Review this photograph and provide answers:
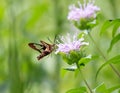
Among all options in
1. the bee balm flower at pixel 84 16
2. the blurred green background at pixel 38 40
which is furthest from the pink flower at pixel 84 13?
the blurred green background at pixel 38 40

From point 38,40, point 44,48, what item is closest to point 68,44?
point 44,48

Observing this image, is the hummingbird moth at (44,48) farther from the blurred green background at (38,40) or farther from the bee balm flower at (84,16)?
the blurred green background at (38,40)

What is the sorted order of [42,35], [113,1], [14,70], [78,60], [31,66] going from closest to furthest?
[78,60]
[14,70]
[113,1]
[31,66]
[42,35]

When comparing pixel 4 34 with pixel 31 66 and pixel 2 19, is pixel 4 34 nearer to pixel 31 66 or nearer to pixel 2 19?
pixel 2 19

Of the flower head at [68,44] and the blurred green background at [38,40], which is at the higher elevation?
the flower head at [68,44]

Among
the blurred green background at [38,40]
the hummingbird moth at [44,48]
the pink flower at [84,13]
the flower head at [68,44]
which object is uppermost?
the pink flower at [84,13]

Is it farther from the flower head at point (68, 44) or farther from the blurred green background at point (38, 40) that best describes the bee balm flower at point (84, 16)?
the blurred green background at point (38, 40)

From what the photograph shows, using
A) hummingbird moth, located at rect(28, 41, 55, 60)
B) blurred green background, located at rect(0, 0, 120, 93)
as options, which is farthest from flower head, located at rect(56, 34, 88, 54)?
blurred green background, located at rect(0, 0, 120, 93)

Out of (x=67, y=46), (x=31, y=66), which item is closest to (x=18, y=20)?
(x=31, y=66)

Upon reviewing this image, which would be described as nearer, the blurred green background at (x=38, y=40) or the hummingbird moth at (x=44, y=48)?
the hummingbird moth at (x=44, y=48)

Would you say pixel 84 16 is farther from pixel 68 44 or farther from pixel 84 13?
pixel 68 44

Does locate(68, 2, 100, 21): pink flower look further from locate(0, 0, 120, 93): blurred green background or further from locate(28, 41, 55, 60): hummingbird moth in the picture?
locate(0, 0, 120, 93): blurred green background
